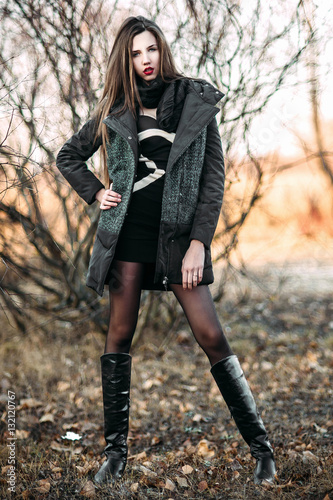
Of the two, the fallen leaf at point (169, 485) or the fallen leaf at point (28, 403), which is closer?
the fallen leaf at point (169, 485)

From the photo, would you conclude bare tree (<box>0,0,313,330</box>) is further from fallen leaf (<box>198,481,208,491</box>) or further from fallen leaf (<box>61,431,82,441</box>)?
fallen leaf (<box>198,481,208,491</box>)

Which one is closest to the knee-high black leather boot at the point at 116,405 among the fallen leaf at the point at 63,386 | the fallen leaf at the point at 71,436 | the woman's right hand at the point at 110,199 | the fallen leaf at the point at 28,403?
the fallen leaf at the point at 71,436

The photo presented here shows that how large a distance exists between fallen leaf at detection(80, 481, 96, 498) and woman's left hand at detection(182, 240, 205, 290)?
1129mm

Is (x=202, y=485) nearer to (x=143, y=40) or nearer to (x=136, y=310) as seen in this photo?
(x=136, y=310)

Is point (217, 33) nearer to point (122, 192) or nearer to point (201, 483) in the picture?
point (122, 192)

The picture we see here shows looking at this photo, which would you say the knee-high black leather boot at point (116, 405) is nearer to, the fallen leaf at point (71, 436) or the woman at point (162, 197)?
the woman at point (162, 197)

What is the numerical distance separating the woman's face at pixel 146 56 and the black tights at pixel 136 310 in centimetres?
98

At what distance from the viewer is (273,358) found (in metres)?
4.49

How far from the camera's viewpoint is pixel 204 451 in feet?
8.88

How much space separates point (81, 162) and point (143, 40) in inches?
27.9

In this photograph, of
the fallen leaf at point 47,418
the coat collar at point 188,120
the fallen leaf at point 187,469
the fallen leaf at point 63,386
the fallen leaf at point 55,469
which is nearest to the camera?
the coat collar at point 188,120

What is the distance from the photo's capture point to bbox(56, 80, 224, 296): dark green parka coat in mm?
2217

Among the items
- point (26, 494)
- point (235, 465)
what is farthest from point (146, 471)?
point (26, 494)

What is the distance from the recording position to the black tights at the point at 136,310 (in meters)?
2.26
